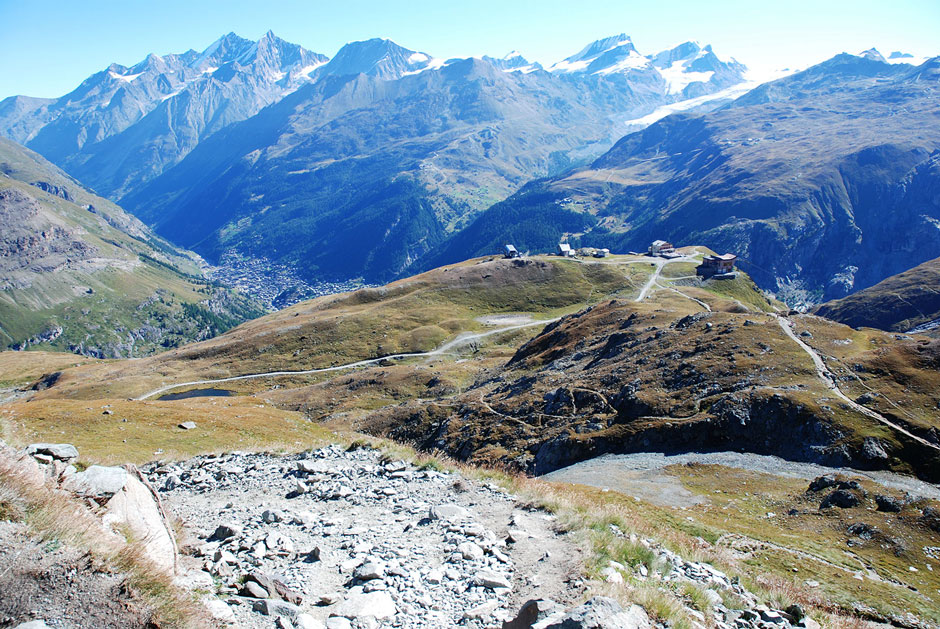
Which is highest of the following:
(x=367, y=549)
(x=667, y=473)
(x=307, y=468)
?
(x=367, y=549)

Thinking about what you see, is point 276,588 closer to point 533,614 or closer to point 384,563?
point 384,563

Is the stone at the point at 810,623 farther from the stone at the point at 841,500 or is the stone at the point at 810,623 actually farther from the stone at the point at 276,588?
the stone at the point at 841,500

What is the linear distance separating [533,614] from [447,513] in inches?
336

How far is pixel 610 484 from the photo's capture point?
127ft

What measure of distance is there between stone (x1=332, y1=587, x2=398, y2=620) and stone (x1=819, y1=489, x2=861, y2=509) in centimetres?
3262

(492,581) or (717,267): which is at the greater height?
(492,581)

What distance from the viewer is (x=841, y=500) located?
107ft

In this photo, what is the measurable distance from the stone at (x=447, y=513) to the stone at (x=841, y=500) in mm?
27551

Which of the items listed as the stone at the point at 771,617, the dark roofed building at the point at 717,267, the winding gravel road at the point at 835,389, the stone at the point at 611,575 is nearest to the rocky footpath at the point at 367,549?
the stone at the point at 611,575

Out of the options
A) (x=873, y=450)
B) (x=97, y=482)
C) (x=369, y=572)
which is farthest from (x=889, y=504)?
(x=97, y=482)

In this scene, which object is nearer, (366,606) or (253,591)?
(253,591)

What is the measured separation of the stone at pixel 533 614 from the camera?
31.7ft

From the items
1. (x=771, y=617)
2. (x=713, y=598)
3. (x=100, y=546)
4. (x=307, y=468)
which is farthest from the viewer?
→ (x=307, y=468)

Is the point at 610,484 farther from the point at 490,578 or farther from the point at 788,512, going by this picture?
the point at 490,578
